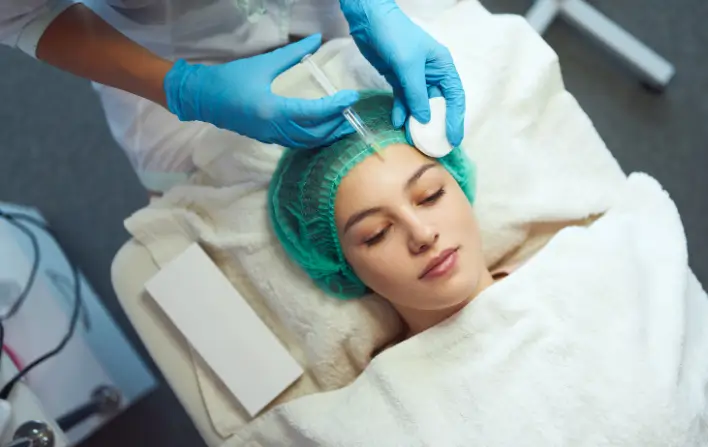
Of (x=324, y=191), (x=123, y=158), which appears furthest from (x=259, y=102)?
(x=123, y=158)

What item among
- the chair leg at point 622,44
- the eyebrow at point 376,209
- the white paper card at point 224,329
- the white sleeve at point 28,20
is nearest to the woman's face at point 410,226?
the eyebrow at point 376,209

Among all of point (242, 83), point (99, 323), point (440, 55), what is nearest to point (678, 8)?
point (440, 55)

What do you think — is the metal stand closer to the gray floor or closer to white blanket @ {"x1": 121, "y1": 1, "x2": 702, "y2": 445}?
the gray floor

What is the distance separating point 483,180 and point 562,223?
0.18 metres

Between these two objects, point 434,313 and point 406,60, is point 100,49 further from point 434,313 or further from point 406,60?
point 434,313

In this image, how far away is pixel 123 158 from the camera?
1977 mm

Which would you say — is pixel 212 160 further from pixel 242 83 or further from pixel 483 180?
pixel 483 180

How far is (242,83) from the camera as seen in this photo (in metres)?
1.00

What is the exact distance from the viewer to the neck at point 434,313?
1157 millimetres

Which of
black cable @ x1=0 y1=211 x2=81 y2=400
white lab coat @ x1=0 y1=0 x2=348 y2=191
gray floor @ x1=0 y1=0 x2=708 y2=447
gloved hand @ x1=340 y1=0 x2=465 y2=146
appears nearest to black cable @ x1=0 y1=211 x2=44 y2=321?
black cable @ x1=0 y1=211 x2=81 y2=400

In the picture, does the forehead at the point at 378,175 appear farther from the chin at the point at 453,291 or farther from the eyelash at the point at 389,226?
the chin at the point at 453,291

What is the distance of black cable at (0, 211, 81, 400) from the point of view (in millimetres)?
1325

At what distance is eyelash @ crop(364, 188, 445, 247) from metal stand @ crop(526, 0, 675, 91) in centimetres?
108

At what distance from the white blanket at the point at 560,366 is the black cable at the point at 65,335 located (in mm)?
537
